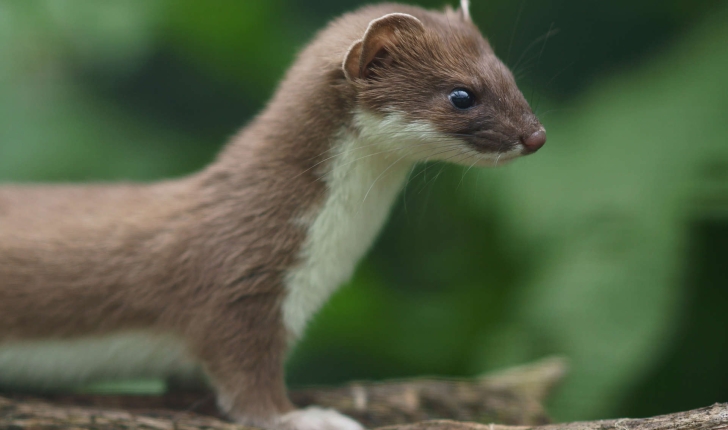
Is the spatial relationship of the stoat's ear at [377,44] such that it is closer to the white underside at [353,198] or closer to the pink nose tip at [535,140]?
the white underside at [353,198]

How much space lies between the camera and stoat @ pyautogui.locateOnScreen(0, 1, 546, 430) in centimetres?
241

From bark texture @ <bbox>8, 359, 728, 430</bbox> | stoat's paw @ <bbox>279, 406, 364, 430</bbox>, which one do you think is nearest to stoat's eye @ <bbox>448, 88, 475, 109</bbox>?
bark texture @ <bbox>8, 359, 728, 430</bbox>

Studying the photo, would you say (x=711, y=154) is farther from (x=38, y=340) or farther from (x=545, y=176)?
(x=38, y=340)

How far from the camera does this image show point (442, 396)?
10.3 ft

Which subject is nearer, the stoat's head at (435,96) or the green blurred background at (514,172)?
the stoat's head at (435,96)

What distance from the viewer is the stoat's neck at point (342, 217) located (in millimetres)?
2531

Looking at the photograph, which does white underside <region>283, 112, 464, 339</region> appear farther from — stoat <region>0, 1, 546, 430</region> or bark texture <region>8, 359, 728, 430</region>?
bark texture <region>8, 359, 728, 430</region>

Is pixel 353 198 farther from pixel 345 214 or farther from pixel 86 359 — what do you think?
pixel 86 359

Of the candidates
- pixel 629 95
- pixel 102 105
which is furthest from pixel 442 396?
pixel 102 105

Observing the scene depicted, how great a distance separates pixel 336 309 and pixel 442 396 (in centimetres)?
94

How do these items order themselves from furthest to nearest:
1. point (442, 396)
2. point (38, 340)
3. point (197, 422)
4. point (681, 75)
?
1. point (681, 75)
2. point (442, 396)
3. point (38, 340)
4. point (197, 422)

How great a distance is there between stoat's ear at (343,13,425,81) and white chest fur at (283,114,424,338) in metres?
0.17

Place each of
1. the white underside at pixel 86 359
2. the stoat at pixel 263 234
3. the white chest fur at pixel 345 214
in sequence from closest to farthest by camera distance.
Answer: the stoat at pixel 263 234 → the white chest fur at pixel 345 214 → the white underside at pixel 86 359

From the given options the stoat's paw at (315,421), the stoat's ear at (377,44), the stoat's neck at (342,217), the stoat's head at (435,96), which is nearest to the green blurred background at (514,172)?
the stoat's neck at (342,217)
